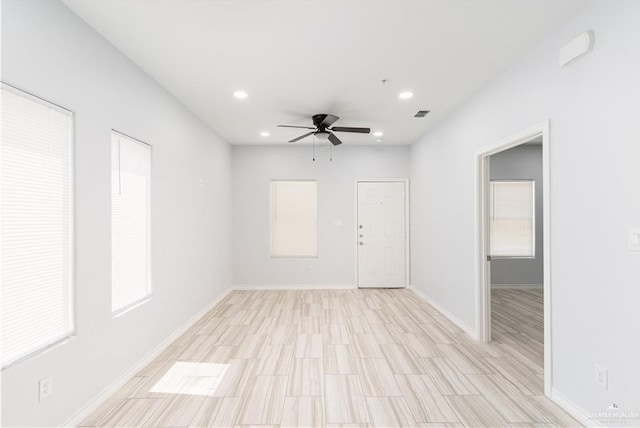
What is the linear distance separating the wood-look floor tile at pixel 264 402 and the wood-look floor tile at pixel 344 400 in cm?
35

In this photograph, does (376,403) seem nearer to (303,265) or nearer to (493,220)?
(303,265)

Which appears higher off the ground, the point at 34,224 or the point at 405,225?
the point at 34,224

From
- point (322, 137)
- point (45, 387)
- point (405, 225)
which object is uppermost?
point (322, 137)

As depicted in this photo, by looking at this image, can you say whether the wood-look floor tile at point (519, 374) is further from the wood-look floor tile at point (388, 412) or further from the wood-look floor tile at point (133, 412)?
the wood-look floor tile at point (133, 412)

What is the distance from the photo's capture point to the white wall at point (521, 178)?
5820 mm

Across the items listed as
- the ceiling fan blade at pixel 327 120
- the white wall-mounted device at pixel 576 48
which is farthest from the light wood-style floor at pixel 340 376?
the ceiling fan blade at pixel 327 120

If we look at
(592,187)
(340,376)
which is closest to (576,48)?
(592,187)

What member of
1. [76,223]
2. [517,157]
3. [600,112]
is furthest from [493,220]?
[76,223]

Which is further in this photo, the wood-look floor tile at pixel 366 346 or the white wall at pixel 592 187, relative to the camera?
the wood-look floor tile at pixel 366 346

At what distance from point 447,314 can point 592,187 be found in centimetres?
Result: 272

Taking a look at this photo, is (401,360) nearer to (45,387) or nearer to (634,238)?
(634,238)

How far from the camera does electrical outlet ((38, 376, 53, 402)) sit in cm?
175

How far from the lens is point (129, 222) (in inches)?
106

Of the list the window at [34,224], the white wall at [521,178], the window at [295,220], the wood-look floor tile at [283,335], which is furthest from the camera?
the window at [295,220]
